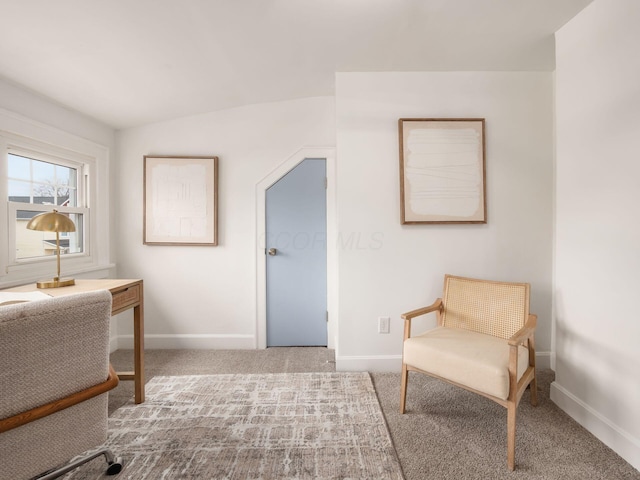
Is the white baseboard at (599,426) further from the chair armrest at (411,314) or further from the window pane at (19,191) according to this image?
the window pane at (19,191)

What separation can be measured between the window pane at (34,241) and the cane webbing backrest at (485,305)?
2.93m

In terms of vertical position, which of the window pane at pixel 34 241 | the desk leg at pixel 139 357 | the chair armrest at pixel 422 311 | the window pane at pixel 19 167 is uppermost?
the window pane at pixel 19 167

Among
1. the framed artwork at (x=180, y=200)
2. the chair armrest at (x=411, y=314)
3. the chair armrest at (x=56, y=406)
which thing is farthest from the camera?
the framed artwork at (x=180, y=200)

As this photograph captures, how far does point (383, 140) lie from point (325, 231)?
3.20ft

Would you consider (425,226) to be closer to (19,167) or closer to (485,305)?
(485,305)

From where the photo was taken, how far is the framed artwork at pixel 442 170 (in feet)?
7.50

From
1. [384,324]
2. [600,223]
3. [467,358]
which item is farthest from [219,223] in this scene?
[600,223]

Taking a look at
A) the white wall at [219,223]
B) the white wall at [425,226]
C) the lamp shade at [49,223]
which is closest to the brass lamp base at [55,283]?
the lamp shade at [49,223]

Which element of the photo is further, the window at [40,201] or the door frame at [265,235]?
the door frame at [265,235]

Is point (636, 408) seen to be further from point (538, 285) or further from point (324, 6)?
point (324, 6)

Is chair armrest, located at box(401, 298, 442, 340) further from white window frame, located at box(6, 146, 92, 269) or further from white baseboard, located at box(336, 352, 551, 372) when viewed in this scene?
white window frame, located at box(6, 146, 92, 269)

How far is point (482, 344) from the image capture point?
1722mm

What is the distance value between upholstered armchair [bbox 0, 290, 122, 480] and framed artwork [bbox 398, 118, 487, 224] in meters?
2.00

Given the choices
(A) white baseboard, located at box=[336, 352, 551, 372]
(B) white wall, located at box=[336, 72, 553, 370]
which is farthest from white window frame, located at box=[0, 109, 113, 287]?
(A) white baseboard, located at box=[336, 352, 551, 372]
